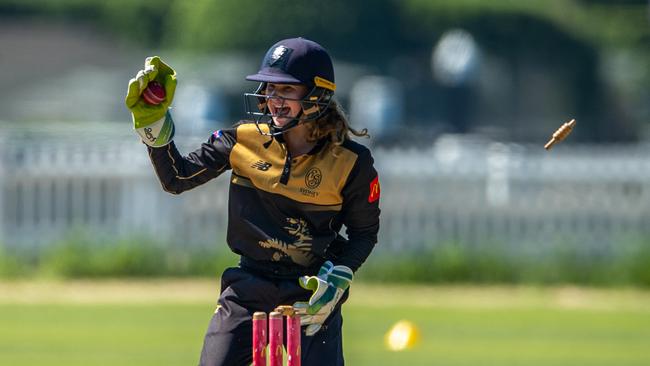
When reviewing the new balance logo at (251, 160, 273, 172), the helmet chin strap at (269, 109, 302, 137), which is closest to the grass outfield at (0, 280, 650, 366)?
the new balance logo at (251, 160, 273, 172)

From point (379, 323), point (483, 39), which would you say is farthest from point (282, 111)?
point (483, 39)

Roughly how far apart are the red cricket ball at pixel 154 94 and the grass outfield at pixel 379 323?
465cm

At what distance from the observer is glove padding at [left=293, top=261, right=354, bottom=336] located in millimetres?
5984

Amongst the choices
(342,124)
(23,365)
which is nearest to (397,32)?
(23,365)

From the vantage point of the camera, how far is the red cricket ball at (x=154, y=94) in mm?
6039

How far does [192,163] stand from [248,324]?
26.7 inches

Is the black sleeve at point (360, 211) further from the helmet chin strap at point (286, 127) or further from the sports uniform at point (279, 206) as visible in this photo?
the helmet chin strap at point (286, 127)

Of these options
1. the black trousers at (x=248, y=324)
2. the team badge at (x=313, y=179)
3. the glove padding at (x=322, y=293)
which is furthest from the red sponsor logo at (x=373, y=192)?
the black trousers at (x=248, y=324)

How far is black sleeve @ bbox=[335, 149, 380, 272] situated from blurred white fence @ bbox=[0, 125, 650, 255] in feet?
33.1

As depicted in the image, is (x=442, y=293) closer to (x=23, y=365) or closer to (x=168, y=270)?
(x=168, y=270)

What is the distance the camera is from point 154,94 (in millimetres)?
6047

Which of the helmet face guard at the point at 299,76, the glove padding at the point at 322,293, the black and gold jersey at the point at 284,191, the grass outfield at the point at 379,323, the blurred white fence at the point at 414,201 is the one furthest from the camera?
the blurred white fence at the point at 414,201

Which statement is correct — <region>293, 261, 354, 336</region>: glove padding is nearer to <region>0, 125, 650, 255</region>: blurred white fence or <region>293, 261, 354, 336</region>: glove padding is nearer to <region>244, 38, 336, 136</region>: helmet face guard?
<region>244, 38, 336, 136</region>: helmet face guard

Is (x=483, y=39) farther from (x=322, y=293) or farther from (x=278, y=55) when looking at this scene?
(x=322, y=293)
